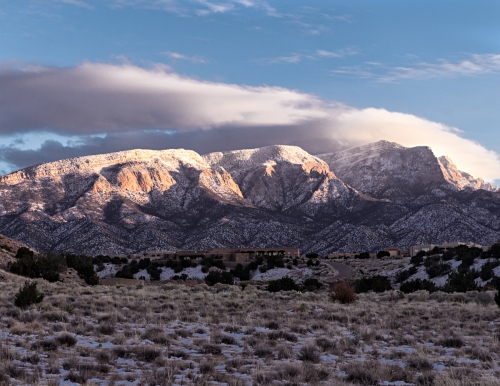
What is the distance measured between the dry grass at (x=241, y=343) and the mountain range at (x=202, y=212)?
328ft

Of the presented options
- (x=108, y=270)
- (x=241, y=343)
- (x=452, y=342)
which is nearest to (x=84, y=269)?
(x=108, y=270)

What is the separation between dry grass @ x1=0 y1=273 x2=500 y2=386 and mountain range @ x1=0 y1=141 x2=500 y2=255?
99.9m

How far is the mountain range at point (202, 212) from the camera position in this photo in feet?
438

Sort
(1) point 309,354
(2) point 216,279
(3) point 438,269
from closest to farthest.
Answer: (1) point 309,354 → (3) point 438,269 → (2) point 216,279

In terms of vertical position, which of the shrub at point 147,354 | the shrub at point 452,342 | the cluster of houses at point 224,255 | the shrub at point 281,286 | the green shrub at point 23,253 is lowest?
the cluster of houses at point 224,255

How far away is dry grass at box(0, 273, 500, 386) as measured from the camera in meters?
13.5

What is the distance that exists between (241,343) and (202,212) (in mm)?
140640

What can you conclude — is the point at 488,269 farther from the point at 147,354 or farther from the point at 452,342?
the point at 147,354

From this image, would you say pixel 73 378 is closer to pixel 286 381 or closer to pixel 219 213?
pixel 286 381

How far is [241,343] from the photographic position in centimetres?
1812

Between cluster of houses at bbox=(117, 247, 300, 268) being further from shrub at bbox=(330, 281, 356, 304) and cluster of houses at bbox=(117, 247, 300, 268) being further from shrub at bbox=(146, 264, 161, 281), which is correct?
shrub at bbox=(330, 281, 356, 304)

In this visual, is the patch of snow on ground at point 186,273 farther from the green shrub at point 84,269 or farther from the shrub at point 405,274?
the shrub at point 405,274

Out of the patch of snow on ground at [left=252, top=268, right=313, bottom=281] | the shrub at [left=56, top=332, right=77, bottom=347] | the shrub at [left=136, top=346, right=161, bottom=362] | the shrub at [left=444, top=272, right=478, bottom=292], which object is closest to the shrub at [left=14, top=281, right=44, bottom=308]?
the shrub at [left=56, top=332, right=77, bottom=347]

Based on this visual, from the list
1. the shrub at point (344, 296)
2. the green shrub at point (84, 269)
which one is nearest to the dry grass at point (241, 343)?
the shrub at point (344, 296)
